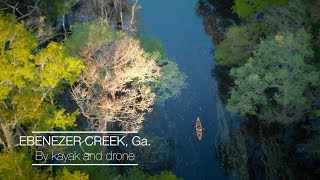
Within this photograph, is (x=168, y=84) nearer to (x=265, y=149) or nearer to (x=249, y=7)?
(x=249, y=7)

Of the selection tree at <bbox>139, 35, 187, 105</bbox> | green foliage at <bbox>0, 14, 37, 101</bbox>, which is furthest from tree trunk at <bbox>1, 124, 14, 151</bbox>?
tree at <bbox>139, 35, 187, 105</bbox>

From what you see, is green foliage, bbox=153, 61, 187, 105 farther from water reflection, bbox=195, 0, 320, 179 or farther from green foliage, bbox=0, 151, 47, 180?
green foliage, bbox=0, 151, 47, 180

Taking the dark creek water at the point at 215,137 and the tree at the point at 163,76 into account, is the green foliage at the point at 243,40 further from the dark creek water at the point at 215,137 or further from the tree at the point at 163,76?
the tree at the point at 163,76

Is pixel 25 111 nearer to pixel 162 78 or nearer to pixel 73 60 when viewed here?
pixel 73 60

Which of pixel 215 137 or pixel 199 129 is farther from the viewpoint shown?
pixel 199 129

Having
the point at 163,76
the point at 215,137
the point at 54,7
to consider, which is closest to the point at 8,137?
the point at 215,137

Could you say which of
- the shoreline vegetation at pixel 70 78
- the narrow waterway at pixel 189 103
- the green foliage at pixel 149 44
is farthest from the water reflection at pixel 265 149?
the green foliage at pixel 149 44
